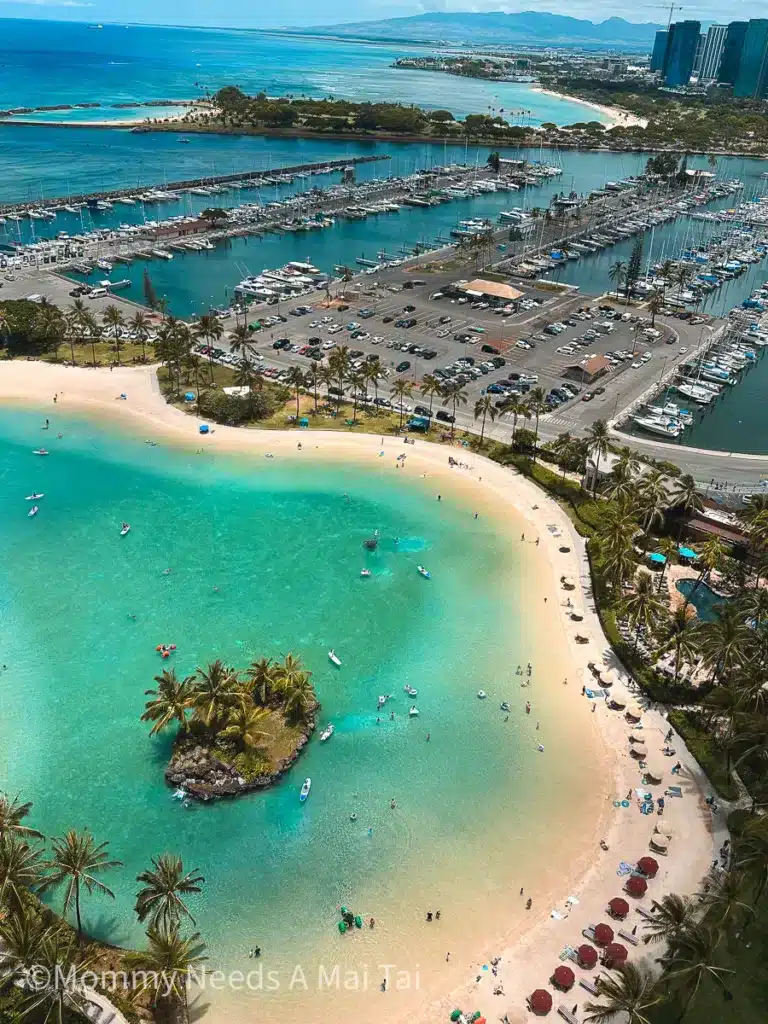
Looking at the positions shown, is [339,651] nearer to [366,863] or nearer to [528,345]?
[366,863]

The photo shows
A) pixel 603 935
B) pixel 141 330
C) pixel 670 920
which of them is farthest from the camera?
pixel 141 330

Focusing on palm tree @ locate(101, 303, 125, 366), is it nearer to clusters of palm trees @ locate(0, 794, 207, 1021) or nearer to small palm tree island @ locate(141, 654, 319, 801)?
small palm tree island @ locate(141, 654, 319, 801)

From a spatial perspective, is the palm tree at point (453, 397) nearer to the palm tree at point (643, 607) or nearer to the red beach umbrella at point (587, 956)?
the palm tree at point (643, 607)

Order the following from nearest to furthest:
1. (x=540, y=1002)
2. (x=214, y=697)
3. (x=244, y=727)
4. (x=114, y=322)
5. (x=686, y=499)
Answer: (x=540, y=1002) → (x=244, y=727) → (x=214, y=697) → (x=686, y=499) → (x=114, y=322)

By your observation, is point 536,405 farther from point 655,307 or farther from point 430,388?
point 655,307

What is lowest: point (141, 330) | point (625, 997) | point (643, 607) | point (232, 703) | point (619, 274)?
point (232, 703)

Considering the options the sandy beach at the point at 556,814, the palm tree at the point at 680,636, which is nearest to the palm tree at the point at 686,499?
the sandy beach at the point at 556,814

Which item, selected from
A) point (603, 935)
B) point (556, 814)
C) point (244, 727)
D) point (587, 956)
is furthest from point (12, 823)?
point (603, 935)
